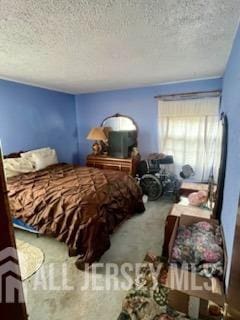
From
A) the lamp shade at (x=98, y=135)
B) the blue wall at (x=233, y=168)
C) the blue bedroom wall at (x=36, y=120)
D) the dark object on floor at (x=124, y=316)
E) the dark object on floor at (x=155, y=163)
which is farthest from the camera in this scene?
the lamp shade at (x=98, y=135)

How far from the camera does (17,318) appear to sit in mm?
1093

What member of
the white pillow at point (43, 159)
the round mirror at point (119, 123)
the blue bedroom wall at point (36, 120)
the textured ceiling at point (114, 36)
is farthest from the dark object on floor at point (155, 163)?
the blue bedroom wall at point (36, 120)

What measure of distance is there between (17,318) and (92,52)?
2.26 metres

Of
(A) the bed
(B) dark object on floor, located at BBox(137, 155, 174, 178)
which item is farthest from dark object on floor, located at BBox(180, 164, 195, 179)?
(A) the bed

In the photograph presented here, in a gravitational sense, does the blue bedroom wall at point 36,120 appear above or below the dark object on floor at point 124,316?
above

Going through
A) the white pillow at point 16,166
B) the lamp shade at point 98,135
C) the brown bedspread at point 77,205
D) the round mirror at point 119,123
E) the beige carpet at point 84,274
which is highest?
the round mirror at point 119,123

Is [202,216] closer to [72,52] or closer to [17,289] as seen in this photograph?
[17,289]

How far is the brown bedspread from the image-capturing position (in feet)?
6.93

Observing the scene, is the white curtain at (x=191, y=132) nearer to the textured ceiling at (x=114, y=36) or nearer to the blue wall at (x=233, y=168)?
the textured ceiling at (x=114, y=36)

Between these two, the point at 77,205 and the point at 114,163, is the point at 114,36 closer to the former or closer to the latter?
the point at 77,205

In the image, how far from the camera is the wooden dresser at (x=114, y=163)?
405 cm

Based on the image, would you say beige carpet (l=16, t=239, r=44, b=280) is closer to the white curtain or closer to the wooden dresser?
the wooden dresser

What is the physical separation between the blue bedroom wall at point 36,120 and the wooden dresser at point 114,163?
812 millimetres

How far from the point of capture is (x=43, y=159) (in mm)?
3691
